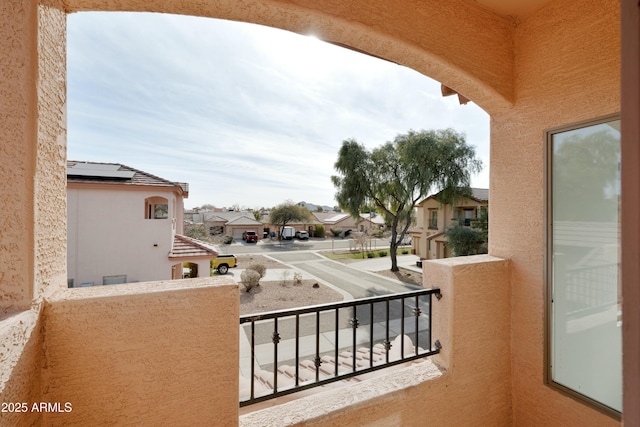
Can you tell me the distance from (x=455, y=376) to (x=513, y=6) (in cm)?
279

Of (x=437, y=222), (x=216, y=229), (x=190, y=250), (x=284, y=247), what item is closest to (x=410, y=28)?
(x=190, y=250)

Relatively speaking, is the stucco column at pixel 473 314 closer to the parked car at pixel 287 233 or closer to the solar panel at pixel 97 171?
the solar panel at pixel 97 171

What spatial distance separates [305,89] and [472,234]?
39.1 feet

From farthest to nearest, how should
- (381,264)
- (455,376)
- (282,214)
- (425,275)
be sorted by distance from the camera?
(282,214)
(381,264)
(425,275)
(455,376)

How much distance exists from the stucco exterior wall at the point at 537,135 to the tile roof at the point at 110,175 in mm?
8970

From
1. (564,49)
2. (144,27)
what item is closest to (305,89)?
(144,27)

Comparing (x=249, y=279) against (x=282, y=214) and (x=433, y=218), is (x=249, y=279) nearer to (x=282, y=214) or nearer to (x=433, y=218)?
(x=433, y=218)

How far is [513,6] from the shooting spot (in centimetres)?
216

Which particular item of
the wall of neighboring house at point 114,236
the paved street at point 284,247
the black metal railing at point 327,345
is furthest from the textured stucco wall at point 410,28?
the paved street at point 284,247

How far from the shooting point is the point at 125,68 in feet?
15.0

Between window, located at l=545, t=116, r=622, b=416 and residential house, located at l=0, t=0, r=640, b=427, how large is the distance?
0.08 feet

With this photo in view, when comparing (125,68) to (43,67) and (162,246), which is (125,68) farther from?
(162,246)

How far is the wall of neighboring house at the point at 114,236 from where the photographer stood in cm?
810

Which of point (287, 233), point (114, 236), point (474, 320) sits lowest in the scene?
point (287, 233)
